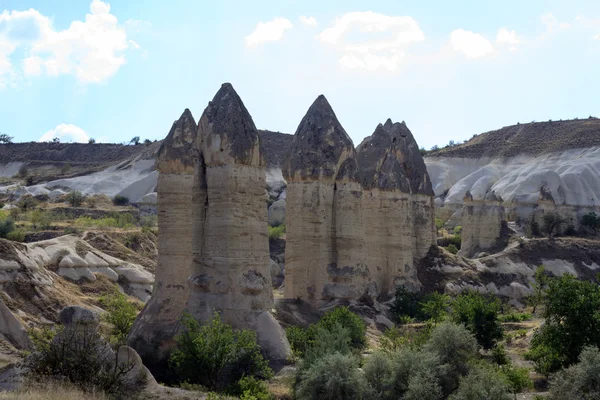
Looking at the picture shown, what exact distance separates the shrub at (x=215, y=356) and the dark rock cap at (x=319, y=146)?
774cm

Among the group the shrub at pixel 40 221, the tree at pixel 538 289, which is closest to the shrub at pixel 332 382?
the tree at pixel 538 289

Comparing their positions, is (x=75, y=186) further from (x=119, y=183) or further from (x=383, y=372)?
(x=383, y=372)

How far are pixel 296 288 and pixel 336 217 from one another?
7.52 feet

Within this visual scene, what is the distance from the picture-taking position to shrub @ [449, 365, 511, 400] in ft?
34.8

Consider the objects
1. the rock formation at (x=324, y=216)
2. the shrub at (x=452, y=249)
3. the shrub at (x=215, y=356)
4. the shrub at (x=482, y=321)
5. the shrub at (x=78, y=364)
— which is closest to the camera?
the shrub at (x=78, y=364)

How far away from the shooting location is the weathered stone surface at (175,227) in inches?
594

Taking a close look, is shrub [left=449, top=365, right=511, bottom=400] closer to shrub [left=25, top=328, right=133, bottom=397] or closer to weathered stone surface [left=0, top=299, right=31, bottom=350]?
shrub [left=25, top=328, right=133, bottom=397]

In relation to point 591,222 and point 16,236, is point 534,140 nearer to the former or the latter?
point 591,222

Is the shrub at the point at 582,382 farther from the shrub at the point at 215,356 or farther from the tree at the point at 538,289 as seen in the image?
the tree at the point at 538,289

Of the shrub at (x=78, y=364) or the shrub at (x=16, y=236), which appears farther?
the shrub at (x=16, y=236)

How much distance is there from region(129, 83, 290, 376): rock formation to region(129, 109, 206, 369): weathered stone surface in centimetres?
2

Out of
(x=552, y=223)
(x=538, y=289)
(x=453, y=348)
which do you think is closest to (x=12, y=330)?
(x=453, y=348)

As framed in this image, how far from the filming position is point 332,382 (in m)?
11.2

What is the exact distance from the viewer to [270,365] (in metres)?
13.7
